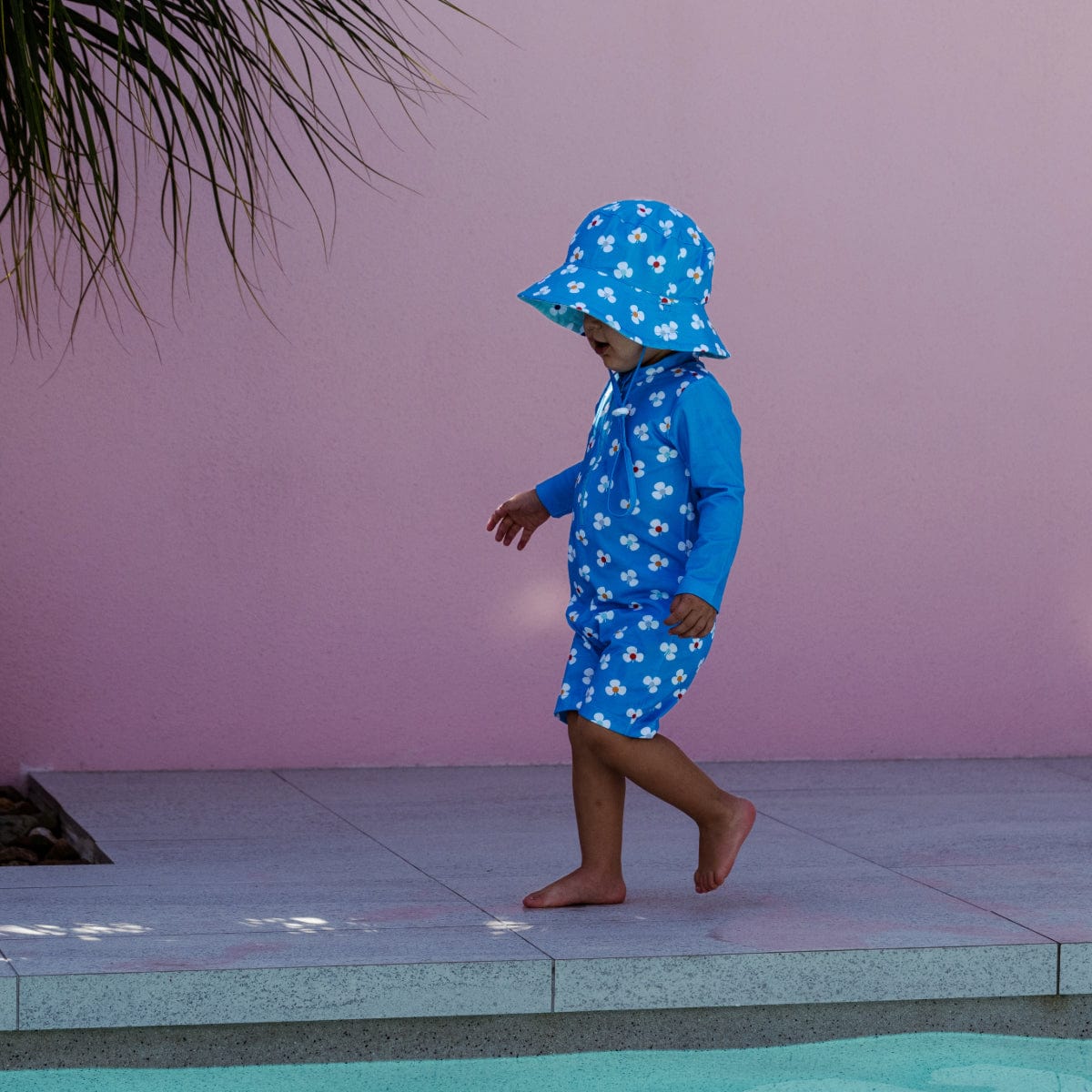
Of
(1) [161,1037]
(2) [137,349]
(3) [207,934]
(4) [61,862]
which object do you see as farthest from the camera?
(2) [137,349]

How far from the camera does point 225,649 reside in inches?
179

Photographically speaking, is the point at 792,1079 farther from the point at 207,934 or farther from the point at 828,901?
the point at 207,934

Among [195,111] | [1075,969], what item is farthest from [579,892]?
[195,111]

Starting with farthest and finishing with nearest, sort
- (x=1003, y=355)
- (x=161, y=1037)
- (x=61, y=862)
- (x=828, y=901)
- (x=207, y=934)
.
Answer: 1. (x=1003, y=355)
2. (x=61, y=862)
3. (x=828, y=901)
4. (x=207, y=934)
5. (x=161, y=1037)

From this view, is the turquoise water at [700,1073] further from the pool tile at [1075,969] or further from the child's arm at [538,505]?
the child's arm at [538,505]

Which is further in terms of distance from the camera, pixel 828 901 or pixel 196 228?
pixel 196 228

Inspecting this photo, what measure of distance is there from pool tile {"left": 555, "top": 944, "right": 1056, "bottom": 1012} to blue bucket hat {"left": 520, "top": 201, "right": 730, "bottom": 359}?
40.1 inches

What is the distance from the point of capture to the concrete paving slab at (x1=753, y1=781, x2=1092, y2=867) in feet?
12.0

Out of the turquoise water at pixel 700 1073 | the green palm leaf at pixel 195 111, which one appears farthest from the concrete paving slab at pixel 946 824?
the green palm leaf at pixel 195 111

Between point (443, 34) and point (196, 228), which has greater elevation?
point (443, 34)

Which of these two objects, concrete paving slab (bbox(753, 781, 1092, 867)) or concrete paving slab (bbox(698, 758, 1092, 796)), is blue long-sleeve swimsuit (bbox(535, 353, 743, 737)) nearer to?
concrete paving slab (bbox(753, 781, 1092, 867))

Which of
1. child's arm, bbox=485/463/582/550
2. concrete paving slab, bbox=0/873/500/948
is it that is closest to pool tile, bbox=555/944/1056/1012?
concrete paving slab, bbox=0/873/500/948

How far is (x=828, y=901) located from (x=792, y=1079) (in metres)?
0.58

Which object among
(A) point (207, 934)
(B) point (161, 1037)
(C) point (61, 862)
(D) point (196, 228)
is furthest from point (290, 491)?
(B) point (161, 1037)
